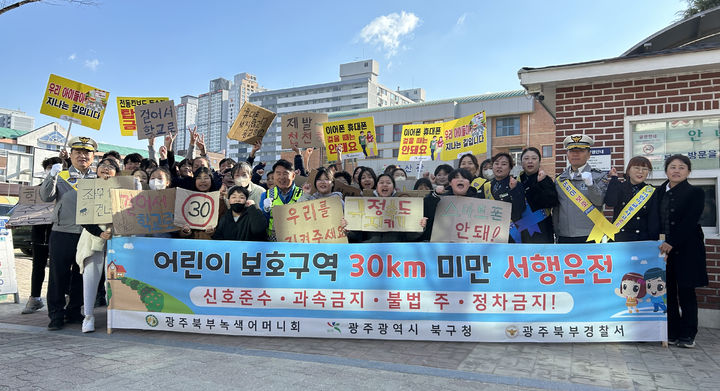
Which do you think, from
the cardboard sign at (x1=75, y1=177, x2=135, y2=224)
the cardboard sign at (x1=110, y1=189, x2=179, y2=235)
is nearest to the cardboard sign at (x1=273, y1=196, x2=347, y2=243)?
the cardboard sign at (x1=110, y1=189, x2=179, y2=235)

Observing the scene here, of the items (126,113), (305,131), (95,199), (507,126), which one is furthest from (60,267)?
(507,126)

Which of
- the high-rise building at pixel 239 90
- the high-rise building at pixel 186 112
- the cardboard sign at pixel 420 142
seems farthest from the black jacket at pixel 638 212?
the high-rise building at pixel 186 112

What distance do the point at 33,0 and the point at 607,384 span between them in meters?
13.6

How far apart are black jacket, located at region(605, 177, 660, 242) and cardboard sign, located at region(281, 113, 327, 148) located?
200 inches

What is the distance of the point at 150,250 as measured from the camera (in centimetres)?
492

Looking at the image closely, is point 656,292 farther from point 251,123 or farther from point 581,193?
point 251,123

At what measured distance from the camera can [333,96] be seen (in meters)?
118

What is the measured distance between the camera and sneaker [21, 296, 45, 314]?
6113 mm

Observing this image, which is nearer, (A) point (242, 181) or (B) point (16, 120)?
(A) point (242, 181)

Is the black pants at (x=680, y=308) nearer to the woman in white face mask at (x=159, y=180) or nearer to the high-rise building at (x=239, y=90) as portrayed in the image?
the woman in white face mask at (x=159, y=180)

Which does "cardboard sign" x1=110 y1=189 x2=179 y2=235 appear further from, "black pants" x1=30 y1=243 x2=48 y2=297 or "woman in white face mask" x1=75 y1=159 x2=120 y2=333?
"black pants" x1=30 y1=243 x2=48 y2=297

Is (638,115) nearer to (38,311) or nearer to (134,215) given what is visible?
(134,215)

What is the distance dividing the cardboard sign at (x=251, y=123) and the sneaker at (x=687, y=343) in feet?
21.2

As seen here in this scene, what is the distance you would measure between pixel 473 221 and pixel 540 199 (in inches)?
33.5
